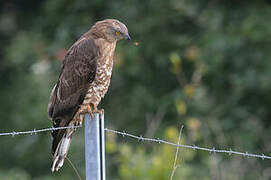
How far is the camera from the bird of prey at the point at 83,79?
15.5 ft

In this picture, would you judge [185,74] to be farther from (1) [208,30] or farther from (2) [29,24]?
(2) [29,24]

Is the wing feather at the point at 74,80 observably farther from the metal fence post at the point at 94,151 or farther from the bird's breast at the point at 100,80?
the metal fence post at the point at 94,151

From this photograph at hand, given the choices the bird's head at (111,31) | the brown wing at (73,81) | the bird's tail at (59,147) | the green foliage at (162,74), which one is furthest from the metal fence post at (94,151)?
the green foliage at (162,74)

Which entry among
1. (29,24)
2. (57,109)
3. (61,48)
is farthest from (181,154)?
(29,24)

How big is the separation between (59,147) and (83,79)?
1.76 feet

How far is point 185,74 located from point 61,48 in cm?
178

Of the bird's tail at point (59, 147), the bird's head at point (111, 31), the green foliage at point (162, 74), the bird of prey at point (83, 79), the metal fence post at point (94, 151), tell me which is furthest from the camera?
the green foliage at point (162, 74)

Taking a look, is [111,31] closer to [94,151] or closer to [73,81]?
[73,81]

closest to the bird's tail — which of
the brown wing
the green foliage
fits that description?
the brown wing

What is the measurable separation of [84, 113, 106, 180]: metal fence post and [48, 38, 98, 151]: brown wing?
1.19 m

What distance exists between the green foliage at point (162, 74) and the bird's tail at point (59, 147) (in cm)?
336

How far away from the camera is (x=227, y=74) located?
9156 millimetres

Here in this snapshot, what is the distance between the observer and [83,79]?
4832 millimetres

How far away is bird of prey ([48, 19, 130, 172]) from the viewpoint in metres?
4.73
